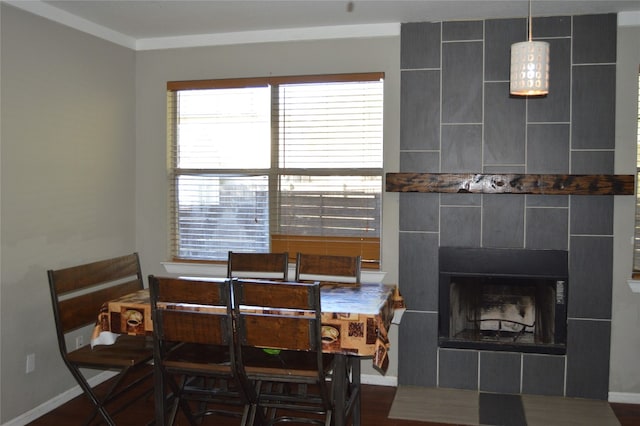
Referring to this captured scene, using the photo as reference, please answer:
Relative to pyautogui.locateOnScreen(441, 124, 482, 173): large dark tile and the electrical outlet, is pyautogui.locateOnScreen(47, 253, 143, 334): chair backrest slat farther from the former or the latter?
pyautogui.locateOnScreen(441, 124, 482, 173): large dark tile

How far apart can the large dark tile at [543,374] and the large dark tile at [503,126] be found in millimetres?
1302

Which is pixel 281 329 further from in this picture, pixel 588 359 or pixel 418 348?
pixel 588 359

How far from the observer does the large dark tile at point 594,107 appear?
393cm

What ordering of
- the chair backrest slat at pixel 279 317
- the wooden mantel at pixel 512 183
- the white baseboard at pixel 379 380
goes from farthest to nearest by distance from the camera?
the white baseboard at pixel 379 380 < the wooden mantel at pixel 512 183 < the chair backrest slat at pixel 279 317

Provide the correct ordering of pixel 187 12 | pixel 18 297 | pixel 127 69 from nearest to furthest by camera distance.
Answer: pixel 18 297
pixel 187 12
pixel 127 69

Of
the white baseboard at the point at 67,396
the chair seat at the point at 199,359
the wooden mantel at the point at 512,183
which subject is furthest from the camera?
the wooden mantel at the point at 512,183

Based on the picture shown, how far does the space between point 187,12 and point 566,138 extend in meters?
2.56

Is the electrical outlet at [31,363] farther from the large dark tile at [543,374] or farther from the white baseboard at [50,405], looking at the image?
the large dark tile at [543,374]

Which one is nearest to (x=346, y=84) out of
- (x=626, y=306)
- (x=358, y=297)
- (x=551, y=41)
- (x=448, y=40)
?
(x=448, y=40)

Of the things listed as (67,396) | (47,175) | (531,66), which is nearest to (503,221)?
(531,66)

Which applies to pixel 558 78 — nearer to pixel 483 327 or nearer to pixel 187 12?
pixel 483 327

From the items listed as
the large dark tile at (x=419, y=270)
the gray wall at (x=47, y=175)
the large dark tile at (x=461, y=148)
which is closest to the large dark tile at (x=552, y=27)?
the large dark tile at (x=461, y=148)

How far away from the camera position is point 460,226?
164 inches

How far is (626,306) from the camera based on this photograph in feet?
13.1
